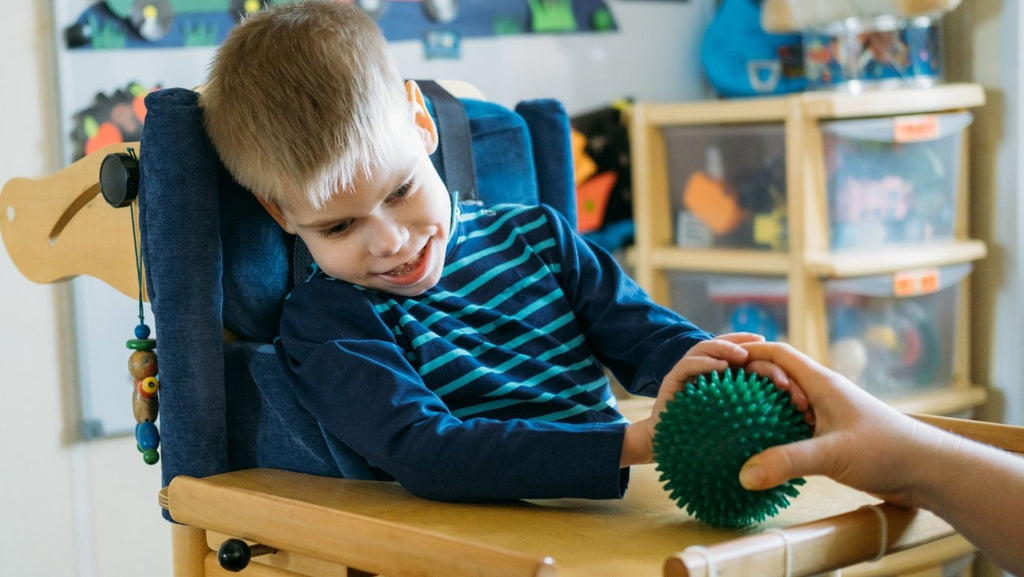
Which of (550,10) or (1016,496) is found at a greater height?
(550,10)

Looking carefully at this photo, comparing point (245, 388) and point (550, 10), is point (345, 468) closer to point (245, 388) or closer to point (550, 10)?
point (245, 388)

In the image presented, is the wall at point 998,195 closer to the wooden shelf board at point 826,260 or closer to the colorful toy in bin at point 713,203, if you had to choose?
the wooden shelf board at point 826,260

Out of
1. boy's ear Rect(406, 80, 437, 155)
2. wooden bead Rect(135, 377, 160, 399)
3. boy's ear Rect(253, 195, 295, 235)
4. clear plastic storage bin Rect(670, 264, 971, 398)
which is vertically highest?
boy's ear Rect(406, 80, 437, 155)

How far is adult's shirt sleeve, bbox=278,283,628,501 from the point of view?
30.8 inches

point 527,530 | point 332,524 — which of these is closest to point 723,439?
point 527,530

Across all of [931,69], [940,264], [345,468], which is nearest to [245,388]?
[345,468]

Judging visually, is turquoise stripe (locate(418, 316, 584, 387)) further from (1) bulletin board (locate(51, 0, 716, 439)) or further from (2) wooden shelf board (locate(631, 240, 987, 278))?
(2) wooden shelf board (locate(631, 240, 987, 278))

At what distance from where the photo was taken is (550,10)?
1.99 metres

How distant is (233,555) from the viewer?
32.0 inches

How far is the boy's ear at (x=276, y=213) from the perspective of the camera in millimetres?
942

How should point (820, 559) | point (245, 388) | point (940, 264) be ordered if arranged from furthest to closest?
1. point (940, 264)
2. point (245, 388)
3. point (820, 559)

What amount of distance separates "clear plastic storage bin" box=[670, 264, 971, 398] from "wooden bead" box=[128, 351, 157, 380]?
45.3 inches

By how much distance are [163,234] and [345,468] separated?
0.24m

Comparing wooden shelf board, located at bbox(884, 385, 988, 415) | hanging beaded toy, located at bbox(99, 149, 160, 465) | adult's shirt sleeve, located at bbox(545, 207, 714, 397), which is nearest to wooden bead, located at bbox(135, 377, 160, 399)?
hanging beaded toy, located at bbox(99, 149, 160, 465)
